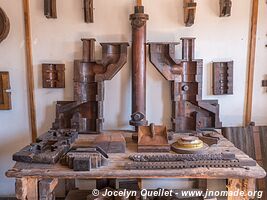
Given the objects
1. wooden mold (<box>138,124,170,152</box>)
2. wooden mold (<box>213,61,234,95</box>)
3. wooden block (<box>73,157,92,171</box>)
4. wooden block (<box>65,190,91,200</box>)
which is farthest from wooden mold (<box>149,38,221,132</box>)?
wooden block (<box>73,157,92,171</box>)

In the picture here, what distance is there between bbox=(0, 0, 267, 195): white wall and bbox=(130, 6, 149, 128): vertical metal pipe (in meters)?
0.13

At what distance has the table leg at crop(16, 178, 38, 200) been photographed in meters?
1.45

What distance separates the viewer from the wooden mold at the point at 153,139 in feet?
5.60

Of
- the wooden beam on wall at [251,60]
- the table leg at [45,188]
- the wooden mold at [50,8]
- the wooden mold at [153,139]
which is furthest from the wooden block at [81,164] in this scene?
the wooden beam on wall at [251,60]

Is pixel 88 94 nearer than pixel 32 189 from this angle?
No

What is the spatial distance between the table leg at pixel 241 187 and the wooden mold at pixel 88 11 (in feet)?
4.80

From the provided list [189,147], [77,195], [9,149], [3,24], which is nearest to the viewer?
[189,147]

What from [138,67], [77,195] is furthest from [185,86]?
[77,195]

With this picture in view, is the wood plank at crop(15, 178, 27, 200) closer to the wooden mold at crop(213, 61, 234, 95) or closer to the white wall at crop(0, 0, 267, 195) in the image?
the white wall at crop(0, 0, 267, 195)

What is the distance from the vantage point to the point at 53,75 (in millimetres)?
2219

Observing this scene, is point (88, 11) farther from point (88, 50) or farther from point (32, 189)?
point (32, 189)

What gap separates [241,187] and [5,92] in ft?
5.87

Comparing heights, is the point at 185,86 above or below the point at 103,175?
above

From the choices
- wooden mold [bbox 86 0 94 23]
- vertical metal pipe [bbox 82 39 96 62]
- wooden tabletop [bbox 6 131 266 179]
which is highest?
wooden mold [bbox 86 0 94 23]
